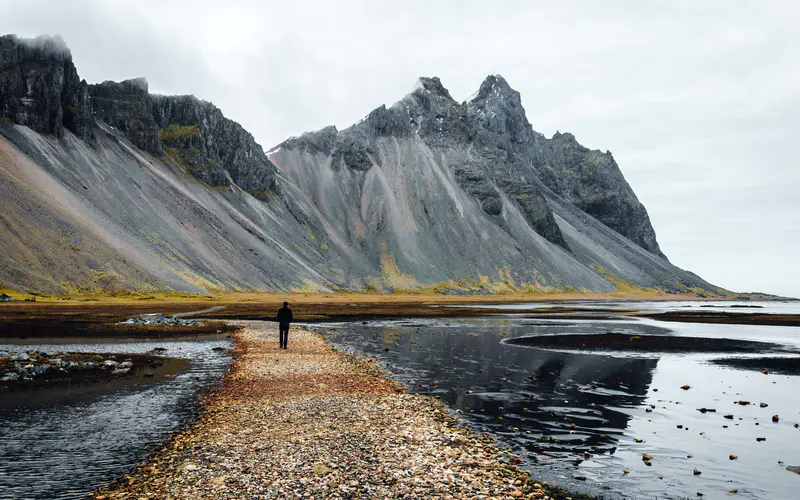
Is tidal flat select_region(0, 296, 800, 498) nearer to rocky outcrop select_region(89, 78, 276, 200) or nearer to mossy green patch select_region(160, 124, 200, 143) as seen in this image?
rocky outcrop select_region(89, 78, 276, 200)

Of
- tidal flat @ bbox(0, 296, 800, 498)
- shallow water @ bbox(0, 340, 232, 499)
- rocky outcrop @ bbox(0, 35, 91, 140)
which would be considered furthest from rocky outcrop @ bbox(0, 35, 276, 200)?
shallow water @ bbox(0, 340, 232, 499)

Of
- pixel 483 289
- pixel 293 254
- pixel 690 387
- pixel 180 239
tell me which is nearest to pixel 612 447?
pixel 690 387

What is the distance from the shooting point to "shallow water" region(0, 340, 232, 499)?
13.1m

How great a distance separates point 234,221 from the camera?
16675 centimetres

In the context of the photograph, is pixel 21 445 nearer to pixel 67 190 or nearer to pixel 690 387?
pixel 690 387

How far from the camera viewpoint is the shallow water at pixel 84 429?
42.9ft

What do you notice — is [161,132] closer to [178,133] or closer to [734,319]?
[178,133]

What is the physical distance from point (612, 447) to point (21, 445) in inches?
737

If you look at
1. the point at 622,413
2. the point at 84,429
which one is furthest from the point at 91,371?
the point at 622,413

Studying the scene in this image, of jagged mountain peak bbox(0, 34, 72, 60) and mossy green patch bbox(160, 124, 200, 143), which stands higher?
jagged mountain peak bbox(0, 34, 72, 60)

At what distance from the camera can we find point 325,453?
14.9 meters

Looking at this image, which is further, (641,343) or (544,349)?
(641,343)

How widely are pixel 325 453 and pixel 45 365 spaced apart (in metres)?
21.6

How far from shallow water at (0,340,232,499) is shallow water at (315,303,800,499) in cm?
1124
